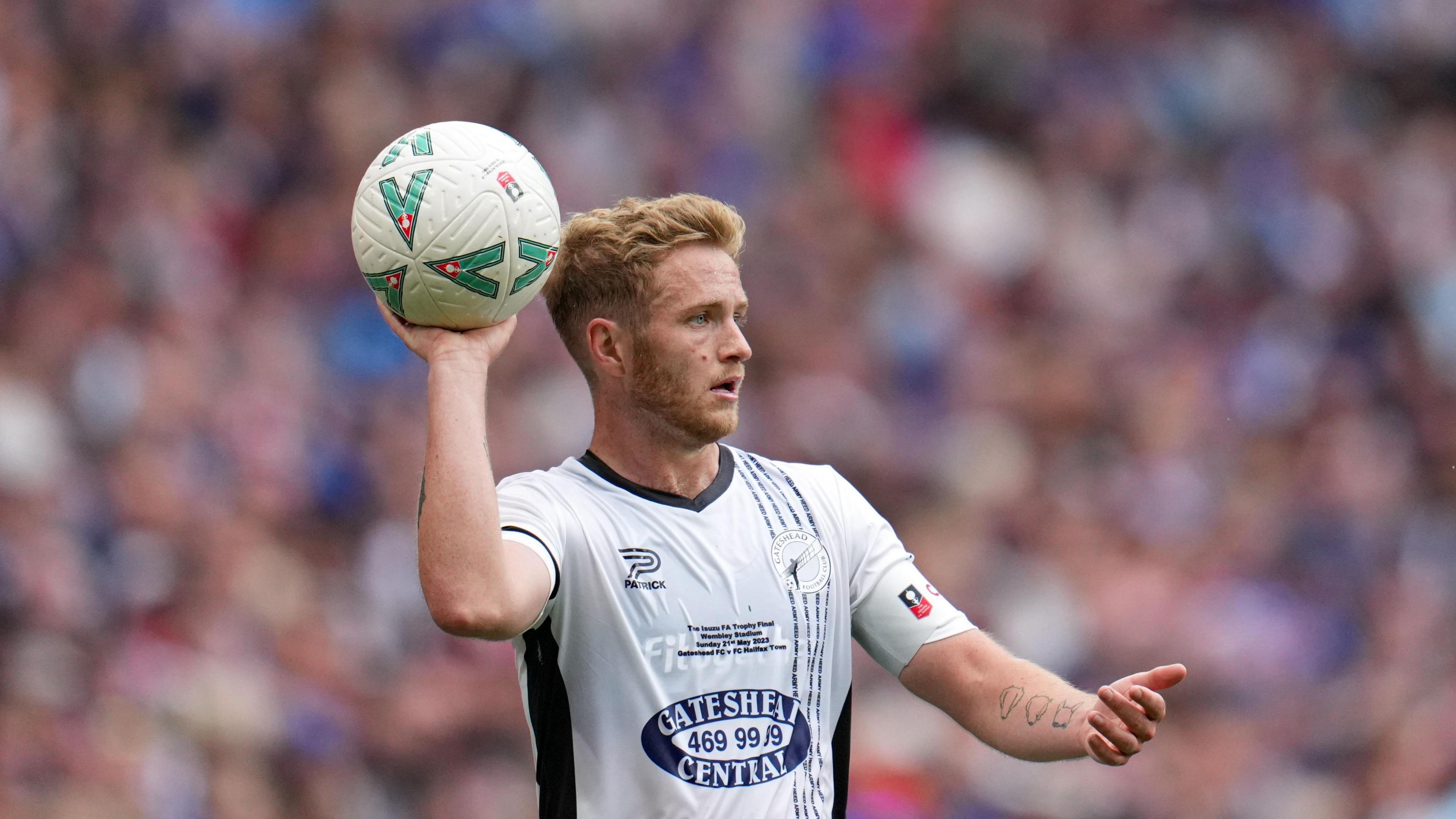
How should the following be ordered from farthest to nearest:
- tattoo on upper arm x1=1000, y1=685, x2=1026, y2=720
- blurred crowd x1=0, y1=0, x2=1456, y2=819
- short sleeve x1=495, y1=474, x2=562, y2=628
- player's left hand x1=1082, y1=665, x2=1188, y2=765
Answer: blurred crowd x1=0, y1=0, x2=1456, y2=819
tattoo on upper arm x1=1000, y1=685, x2=1026, y2=720
short sleeve x1=495, y1=474, x2=562, y2=628
player's left hand x1=1082, y1=665, x2=1188, y2=765

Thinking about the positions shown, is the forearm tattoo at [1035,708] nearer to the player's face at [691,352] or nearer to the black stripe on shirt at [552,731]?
the player's face at [691,352]

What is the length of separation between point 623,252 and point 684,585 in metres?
0.87

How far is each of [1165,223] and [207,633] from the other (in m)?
7.12

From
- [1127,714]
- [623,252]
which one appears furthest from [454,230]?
[1127,714]

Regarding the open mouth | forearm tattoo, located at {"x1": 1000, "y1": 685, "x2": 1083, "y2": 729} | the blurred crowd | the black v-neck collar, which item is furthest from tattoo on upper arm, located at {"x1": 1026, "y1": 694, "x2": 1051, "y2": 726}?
the blurred crowd

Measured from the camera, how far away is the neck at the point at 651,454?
173 inches

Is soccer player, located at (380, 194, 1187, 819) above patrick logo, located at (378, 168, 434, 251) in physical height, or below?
below

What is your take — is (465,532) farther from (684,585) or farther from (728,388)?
(728,388)

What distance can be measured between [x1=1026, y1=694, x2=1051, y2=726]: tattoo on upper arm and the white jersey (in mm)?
314

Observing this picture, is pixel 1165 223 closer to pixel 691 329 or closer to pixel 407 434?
pixel 407 434

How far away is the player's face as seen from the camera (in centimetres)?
432

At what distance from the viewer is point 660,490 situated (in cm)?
439

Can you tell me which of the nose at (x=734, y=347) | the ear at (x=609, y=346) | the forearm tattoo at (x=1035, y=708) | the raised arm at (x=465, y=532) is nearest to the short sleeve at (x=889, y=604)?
the forearm tattoo at (x=1035, y=708)

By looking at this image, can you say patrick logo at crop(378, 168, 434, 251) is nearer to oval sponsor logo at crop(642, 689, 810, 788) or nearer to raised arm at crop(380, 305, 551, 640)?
raised arm at crop(380, 305, 551, 640)
